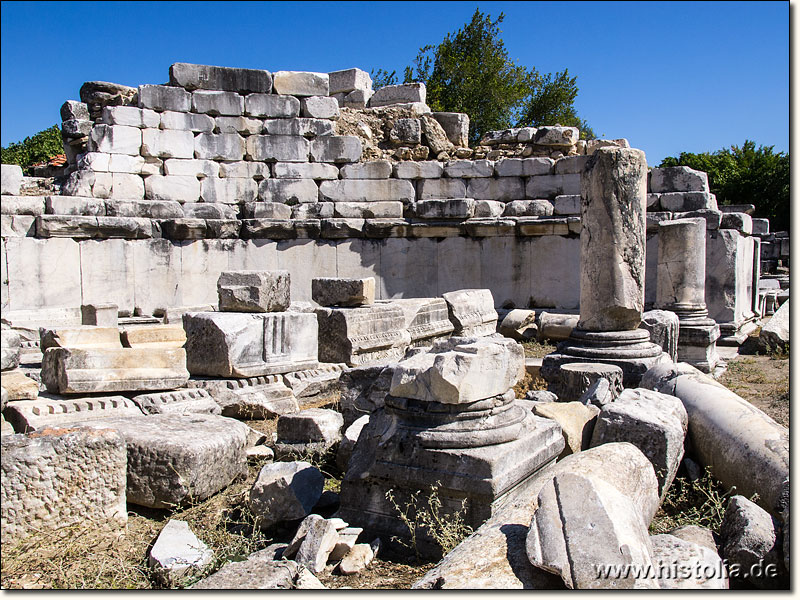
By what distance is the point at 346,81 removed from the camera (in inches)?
533

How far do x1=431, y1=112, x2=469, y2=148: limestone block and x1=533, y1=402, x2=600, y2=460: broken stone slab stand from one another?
877 centimetres

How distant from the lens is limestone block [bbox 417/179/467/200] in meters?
12.0

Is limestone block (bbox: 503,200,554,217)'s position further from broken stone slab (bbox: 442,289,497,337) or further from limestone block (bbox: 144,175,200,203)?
limestone block (bbox: 144,175,200,203)

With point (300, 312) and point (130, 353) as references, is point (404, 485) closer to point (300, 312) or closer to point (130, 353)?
point (130, 353)

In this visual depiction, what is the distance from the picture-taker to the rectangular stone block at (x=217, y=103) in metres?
11.4

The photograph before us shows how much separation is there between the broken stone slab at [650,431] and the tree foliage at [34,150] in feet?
73.3

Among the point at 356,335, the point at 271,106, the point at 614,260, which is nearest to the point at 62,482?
the point at 356,335

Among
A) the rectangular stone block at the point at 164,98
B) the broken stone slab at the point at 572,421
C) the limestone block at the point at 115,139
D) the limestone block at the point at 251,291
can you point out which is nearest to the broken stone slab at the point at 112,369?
the limestone block at the point at 251,291

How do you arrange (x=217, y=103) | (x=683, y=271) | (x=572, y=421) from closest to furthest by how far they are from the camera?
(x=572, y=421) < (x=683, y=271) < (x=217, y=103)

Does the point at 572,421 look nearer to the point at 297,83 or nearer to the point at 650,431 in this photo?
the point at 650,431

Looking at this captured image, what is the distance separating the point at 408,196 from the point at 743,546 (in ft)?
30.8

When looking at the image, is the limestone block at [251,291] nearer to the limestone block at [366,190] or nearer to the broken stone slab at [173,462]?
the broken stone slab at [173,462]

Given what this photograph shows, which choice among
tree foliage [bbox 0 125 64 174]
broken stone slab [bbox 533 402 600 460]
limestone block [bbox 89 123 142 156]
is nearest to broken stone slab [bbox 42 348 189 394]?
broken stone slab [bbox 533 402 600 460]

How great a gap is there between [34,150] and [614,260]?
22.9 meters
